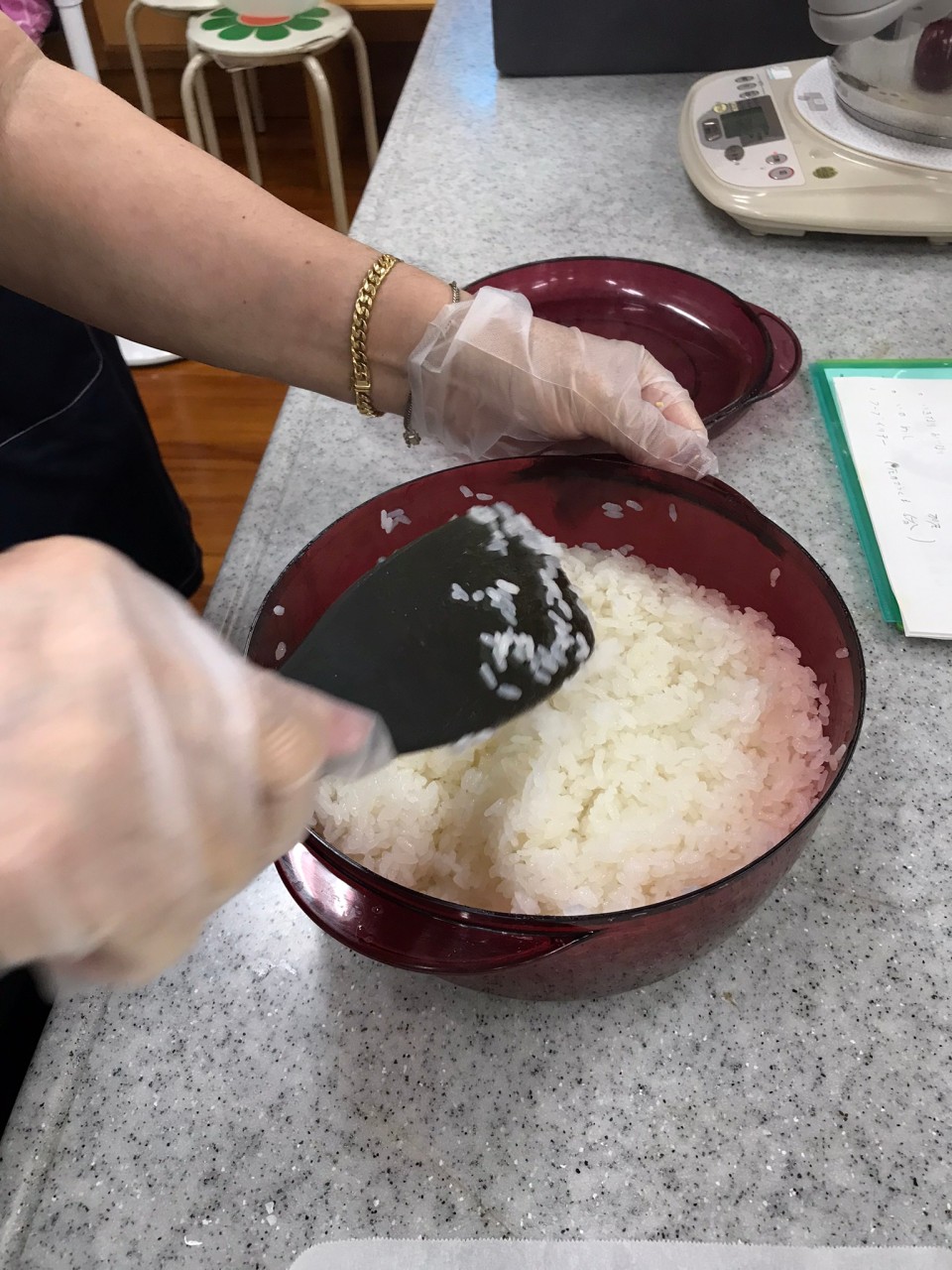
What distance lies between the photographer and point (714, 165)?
1185 millimetres

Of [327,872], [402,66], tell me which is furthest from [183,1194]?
[402,66]

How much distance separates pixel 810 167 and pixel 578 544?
2.29ft

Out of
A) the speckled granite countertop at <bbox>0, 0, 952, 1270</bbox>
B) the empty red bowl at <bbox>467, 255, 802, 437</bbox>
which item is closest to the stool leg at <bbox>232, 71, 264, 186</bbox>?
the empty red bowl at <bbox>467, 255, 802, 437</bbox>

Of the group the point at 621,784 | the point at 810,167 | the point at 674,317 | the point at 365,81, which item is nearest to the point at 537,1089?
the point at 621,784

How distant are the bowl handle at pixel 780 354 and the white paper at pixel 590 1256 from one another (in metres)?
0.69

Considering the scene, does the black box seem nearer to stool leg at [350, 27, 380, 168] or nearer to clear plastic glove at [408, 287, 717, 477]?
clear plastic glove at [408, 287, 717, 477]

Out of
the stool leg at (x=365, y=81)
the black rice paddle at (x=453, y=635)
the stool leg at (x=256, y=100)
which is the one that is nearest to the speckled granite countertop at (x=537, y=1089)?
the black rice paddle at (x=453, y=635)

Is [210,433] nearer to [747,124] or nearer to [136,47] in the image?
[136,47]

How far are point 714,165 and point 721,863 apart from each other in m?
0.96

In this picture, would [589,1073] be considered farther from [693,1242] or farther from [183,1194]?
[183,1194]

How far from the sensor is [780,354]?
0.95 m

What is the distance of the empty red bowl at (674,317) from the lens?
37.3 inches

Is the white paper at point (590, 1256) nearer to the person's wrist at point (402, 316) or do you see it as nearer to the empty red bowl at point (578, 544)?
the empty red bowl at point (578, 544)

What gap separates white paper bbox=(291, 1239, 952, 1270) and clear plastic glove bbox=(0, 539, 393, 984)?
9.9 inches
